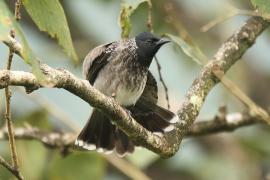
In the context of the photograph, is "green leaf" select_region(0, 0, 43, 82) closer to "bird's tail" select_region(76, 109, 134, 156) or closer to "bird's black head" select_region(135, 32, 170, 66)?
"bird's tail" select_region(76, 109, 134, 156)

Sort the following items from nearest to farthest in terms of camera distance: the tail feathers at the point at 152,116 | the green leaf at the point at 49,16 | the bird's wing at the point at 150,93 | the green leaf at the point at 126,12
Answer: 1. the green leaf at the point at 49,16
2. the green leaf at the point at 126,12
3. the tail feathers at the point at 152,116
4. the bird's wing at the point at 150,93

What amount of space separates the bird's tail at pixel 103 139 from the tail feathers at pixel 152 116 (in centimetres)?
15

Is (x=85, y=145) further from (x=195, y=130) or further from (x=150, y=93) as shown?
(x=195, y=130)

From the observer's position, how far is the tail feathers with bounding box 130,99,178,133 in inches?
158

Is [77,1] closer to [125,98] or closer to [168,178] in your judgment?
[168,178]

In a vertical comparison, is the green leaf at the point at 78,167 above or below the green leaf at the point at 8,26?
below

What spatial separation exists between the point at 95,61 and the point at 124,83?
230 millimetres

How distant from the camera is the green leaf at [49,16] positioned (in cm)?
247

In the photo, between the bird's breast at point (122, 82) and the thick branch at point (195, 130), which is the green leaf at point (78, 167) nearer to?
the thick branch at point (195, 130)

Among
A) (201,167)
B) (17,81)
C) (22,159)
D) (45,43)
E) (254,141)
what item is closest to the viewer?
(17,81)

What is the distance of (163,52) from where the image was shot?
24.5 feet

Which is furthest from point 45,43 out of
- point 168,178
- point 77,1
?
point 168,178

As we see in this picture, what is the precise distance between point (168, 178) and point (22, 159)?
202 centimetres

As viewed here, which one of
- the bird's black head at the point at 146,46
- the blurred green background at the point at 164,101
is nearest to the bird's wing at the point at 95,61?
the bird's black head at the point at 146,46
